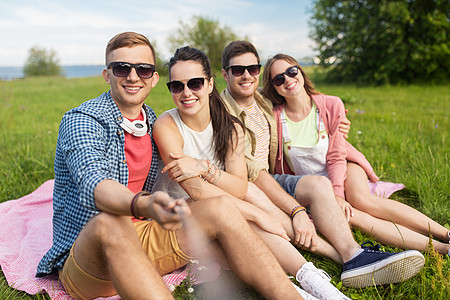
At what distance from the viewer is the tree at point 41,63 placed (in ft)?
226

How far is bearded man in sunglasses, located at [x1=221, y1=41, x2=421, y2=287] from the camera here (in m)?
2.39

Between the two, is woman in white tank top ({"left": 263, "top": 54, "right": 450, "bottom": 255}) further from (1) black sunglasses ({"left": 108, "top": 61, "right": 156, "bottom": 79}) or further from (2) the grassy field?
(1) black sunglasses ({"left": 108, "top": 61, "right": 156, "bottom": 79})

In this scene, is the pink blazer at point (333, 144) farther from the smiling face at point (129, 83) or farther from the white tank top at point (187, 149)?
the smiling face at point (129, 83)

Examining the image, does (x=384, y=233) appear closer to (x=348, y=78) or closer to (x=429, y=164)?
(x=429, y=164)

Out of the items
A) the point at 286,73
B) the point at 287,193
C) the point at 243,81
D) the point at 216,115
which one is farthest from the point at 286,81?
the point at 287,193

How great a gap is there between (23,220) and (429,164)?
4346mm

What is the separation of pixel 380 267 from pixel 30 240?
2748 millimetres

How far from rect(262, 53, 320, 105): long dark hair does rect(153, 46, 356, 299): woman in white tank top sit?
0.79 m

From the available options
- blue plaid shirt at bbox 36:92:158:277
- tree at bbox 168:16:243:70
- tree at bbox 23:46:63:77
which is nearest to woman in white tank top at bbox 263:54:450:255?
blue plaid shirt at bbox 36:92:158:277

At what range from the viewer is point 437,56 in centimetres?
1380

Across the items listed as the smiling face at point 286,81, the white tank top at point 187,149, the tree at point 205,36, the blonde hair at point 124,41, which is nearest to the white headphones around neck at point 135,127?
the white tank top at point 187,149

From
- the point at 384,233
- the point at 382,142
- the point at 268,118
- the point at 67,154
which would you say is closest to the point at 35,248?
the point at 67,154

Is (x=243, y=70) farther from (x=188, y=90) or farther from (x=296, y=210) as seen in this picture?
(x=296, y=210)

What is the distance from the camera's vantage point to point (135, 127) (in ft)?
8.27
